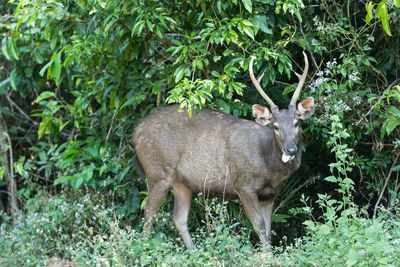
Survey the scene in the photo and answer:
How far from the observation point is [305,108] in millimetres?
6645

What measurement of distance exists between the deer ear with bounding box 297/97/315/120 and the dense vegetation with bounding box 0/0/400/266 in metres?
0.23

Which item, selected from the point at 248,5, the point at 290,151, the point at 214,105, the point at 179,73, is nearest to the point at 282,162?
the point at 290,151

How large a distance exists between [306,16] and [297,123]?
1.49 meters

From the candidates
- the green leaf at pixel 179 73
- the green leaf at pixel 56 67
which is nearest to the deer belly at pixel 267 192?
the green leaf at pixel 179 73

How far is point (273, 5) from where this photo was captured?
6.75m

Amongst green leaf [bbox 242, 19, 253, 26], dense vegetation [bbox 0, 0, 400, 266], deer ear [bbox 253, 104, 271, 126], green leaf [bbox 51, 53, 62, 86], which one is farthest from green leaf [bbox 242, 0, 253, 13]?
green leaf [bbox 51, 53, 62, 86]

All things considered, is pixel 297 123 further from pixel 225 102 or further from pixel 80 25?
pixel 80 25

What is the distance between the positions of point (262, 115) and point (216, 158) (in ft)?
2.65

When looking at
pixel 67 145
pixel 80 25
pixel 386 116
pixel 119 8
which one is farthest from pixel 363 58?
pixel 67 145

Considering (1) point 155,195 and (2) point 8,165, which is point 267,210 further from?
(2) point 8,165

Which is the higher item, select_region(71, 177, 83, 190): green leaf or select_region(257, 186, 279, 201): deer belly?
select_region(257, 186, 279, 201): deer belly

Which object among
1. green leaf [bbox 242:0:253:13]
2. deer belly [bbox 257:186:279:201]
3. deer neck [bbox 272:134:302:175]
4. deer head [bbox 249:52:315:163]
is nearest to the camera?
green leaf [bbox 242:0:253:13]

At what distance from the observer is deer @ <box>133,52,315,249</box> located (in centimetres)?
676

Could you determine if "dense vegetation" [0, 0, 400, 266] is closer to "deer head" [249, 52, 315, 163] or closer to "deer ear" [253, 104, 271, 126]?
"deer head" [249, 52, 315, 163]
